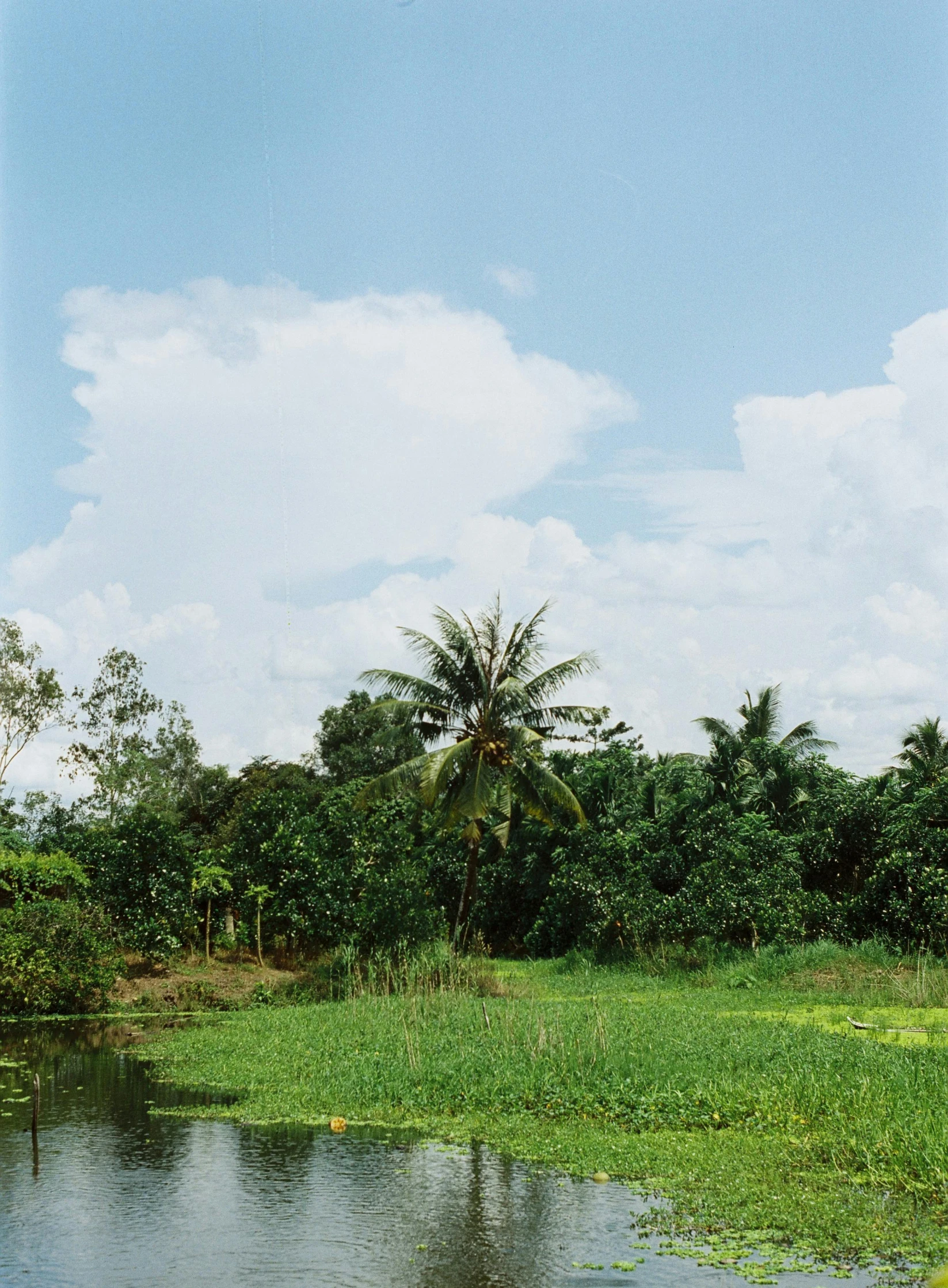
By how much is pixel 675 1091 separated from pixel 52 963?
13.0 metres

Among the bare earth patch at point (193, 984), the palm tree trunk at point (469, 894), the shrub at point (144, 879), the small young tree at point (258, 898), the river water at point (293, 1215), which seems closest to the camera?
the river water at point (293, 1215)

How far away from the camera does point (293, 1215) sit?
8.12 m

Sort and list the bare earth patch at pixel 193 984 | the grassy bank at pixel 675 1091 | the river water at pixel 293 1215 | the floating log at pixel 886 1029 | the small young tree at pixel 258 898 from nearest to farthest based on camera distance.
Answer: the river water at pixel 293 1215 < the grassy bank at pixel 675 1091 < the floating log at pixel 886 1029 < the bare earth patch at pixel 193 984 < the small young tree at pixel 258 898

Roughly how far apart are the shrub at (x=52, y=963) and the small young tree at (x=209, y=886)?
292 cm

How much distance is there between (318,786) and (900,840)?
23.3 metres

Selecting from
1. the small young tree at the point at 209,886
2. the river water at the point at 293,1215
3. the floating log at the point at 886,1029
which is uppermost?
the small young tree at the point at 209,886

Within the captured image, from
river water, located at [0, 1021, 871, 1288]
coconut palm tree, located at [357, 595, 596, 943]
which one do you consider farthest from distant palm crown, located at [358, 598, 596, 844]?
river water, located at [0, 1021, 871, 1288]

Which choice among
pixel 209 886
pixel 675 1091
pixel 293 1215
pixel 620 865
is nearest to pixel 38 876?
pixel 209 886

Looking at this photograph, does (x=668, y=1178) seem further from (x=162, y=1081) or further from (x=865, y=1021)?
(x=865, y=1021)

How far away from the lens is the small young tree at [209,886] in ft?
75.7

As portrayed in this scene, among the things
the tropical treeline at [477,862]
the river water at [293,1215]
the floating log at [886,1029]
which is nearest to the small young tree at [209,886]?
the tropical treeline at [477,862]

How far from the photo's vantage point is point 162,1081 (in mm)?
13305

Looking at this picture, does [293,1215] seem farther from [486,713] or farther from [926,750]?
[926,750]

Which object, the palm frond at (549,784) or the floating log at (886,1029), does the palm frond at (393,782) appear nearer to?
the palm frond at (549,784)
